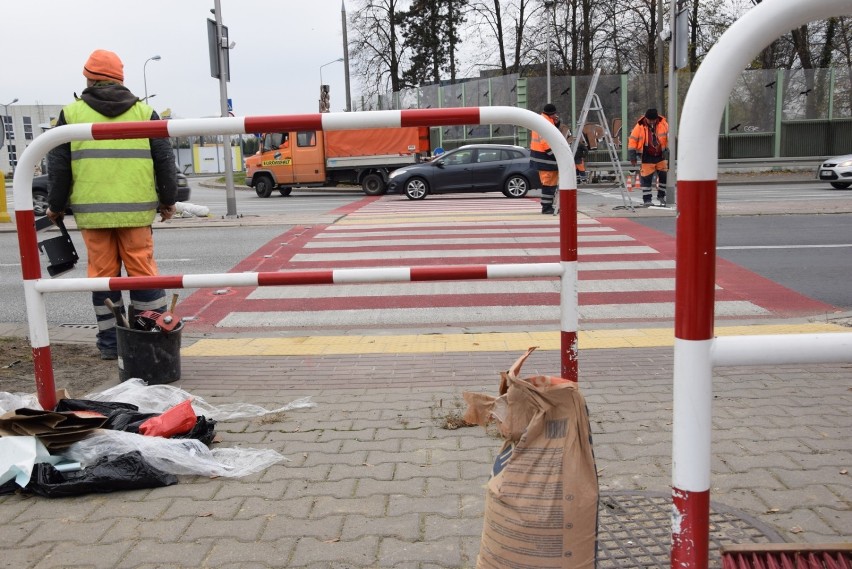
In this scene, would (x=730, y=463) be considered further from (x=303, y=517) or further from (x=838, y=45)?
(x=838, y=45)

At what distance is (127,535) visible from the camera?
115 inches

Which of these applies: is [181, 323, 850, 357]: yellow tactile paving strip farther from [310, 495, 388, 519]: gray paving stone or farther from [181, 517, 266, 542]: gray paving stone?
[181, 517, 266, 542]: gray paving stone

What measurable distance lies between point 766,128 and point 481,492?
31.1 metres

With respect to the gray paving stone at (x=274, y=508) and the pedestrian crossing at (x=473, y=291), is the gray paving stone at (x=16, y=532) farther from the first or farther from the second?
the pedestrian crossing at (x=473, y=291)

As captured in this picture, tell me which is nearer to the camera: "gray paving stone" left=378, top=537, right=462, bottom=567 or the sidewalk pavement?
"gray paving stone" left=378, top=537, right=462, bottom=567

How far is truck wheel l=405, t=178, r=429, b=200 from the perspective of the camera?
73.2ft

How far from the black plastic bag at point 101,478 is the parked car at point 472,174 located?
19079 mm

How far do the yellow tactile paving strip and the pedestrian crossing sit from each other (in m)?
0.51

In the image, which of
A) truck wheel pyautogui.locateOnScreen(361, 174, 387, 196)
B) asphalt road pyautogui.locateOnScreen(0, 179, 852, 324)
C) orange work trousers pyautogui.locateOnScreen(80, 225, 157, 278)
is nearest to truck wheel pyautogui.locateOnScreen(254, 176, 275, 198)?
truck wheel pyautogui.locateOnScreen(361, 174, 387, 196)

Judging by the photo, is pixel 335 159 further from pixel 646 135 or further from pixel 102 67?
pixel 102 67

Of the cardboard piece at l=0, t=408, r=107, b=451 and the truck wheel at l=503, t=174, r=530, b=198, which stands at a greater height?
the truck wheel at l=503, t=174, r=530, b=198

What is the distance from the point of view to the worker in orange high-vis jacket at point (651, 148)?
1619 cm

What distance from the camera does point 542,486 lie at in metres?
2.25

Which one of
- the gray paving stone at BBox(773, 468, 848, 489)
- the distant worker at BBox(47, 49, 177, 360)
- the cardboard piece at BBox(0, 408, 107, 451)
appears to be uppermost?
the distant worker at BBox(47, 49, 177, 360)
